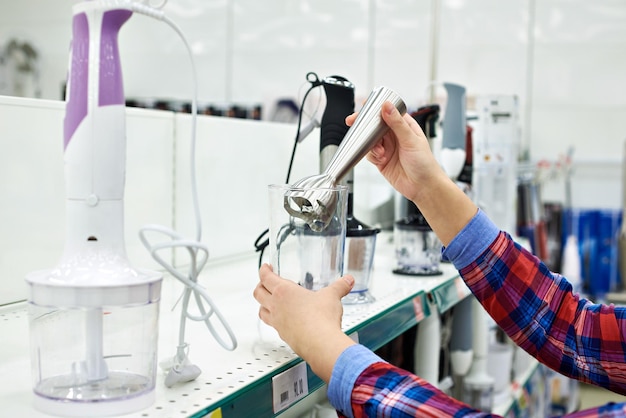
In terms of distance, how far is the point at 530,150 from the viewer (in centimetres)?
357

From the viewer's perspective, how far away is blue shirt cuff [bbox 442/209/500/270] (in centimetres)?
88

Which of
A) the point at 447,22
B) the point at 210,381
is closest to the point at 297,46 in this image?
the point at 447,22

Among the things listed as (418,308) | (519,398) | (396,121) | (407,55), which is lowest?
(519,398)

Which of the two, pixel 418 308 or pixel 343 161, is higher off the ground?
pixel 343 161

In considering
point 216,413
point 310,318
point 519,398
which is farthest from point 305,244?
point 519,398

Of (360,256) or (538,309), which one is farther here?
(360,256)

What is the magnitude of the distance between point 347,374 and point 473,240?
31 cm

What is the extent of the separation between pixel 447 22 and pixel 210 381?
326 cm

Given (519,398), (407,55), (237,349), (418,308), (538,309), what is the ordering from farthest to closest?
(407,55) < (519,398) < (418,308) < (538,309) < (237,349)

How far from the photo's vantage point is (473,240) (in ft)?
2.90

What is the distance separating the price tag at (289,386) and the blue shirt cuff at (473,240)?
0.26 metres

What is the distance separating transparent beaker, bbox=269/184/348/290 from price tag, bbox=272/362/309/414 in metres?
0.18

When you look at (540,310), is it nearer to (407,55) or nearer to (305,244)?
(305,244)


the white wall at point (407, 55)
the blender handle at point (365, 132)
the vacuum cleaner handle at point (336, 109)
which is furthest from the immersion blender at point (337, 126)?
the white wall at point (407, 55)
